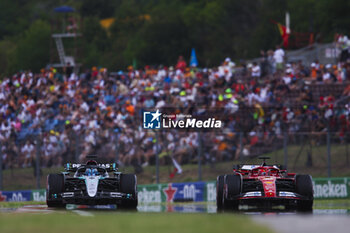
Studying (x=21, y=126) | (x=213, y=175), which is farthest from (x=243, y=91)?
(x=21, y=126)

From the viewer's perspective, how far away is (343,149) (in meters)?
26.2

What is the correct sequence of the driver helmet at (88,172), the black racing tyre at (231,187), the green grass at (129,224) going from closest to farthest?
the green grass at (129,224) → the black racing tyre at (231,187) → the driver helmet at (88,172)

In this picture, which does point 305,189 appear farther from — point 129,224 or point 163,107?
point 163,107

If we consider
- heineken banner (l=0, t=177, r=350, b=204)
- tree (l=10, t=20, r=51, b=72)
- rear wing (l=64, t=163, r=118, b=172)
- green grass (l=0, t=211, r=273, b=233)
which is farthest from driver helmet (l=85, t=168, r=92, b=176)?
tree (l=10, t=20, r=51, b=72)

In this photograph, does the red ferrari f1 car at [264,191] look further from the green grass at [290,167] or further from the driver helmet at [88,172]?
the green grass at [290,167]

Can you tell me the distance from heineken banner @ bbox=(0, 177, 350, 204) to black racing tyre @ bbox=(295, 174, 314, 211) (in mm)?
9445

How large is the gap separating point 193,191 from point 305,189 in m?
10.2

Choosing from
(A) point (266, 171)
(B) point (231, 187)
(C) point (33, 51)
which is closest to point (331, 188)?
(A) point (266, 171)

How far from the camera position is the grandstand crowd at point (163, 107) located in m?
26.8

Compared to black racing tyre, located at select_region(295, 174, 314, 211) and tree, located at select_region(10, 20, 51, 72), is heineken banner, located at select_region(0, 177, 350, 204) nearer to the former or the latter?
black racing tyre, located at select_region(295, 174, 314, 211)

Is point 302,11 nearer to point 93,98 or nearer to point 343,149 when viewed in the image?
point 93,98

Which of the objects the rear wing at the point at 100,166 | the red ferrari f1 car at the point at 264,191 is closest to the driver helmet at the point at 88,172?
the rear wing at the point at 100,166

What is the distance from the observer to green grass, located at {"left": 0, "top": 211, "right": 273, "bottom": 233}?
11.3 meters

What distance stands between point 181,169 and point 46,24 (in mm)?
61655
